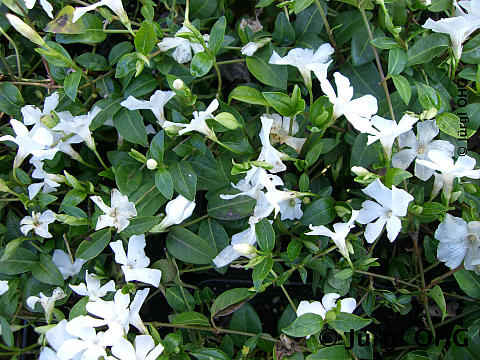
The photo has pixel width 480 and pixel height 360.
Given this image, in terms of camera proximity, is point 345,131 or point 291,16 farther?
point 291,16

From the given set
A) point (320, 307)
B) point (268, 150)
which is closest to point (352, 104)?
point (268, 150)

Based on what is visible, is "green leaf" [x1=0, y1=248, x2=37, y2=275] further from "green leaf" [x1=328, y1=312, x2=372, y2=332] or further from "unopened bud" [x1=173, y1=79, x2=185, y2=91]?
"green leaf" [x1=328, y1=312, x2=372, y2=332]

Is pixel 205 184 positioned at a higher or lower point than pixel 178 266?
higher

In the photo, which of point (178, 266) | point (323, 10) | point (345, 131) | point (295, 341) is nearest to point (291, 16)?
point (323, 10)

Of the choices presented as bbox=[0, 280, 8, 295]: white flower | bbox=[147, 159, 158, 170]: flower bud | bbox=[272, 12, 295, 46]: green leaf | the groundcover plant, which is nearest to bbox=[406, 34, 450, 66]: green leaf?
the groundcover plant

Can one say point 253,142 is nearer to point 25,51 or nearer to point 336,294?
point 336,294

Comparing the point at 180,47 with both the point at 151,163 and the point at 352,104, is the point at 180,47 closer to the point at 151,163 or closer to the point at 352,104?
the point at 151,163
